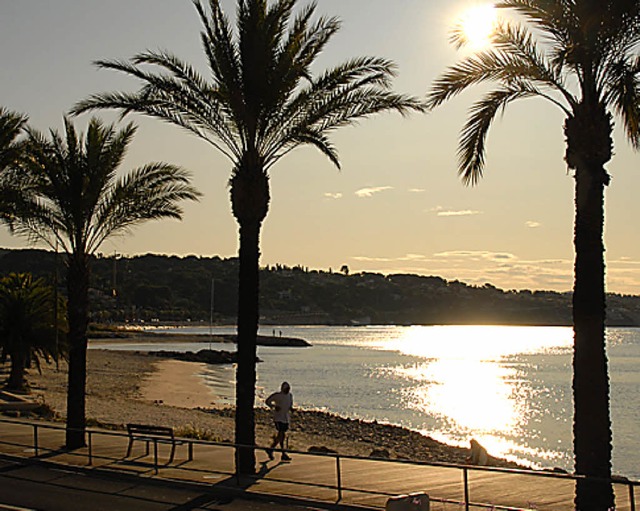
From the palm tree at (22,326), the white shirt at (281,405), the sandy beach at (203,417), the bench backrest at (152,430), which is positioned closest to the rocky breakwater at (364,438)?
the sandy beach at (203,417)

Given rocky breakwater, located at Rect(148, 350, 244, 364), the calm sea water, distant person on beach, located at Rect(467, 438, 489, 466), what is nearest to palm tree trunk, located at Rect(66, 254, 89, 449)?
distant person on beach, located at Rect(467, 438, 489, 466)

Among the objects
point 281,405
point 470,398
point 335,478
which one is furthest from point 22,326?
point 470,398

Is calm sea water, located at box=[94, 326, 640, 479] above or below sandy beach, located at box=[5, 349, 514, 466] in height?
below

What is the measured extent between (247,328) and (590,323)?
6773 mm

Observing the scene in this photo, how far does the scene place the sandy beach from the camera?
103 feet

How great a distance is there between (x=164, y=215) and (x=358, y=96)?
5.72m

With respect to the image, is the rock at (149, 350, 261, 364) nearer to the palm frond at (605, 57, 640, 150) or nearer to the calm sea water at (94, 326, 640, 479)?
the calm sea water at (94, 326, 640, 479)

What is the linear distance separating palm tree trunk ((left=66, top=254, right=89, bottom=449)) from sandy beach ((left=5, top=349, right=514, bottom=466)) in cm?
581

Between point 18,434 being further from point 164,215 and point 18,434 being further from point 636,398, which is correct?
point 636,398

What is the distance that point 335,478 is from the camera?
48.3 ft

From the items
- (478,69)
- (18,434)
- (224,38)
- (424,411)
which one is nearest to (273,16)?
(224,38)

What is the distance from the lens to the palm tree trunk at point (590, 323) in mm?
11258

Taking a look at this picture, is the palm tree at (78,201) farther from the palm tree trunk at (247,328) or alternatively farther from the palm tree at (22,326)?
the palm tree at (22,326)

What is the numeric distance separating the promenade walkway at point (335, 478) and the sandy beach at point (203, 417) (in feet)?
22.5
